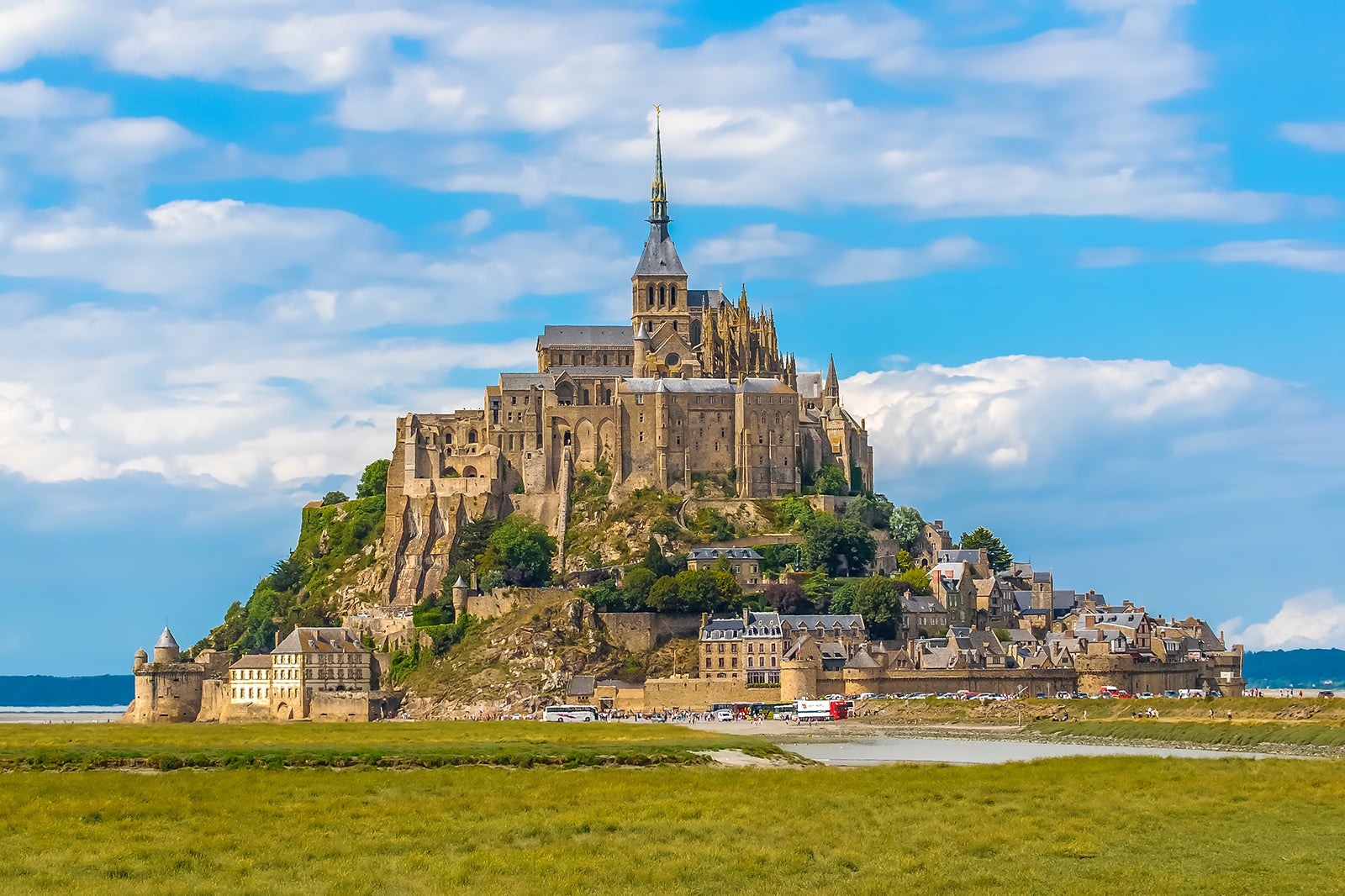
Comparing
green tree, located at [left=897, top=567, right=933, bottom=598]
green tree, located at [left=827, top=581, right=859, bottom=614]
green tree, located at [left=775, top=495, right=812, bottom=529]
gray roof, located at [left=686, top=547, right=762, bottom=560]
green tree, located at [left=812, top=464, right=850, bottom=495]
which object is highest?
green tree, located at [left=812, top=464, right=850, bottom=495]

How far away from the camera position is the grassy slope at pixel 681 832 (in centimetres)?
3300

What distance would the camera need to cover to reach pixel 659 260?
149 metres

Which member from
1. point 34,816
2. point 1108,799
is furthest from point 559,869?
point 1108,799

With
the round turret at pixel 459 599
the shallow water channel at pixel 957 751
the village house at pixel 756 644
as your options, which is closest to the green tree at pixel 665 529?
the village house at pixel 756 644

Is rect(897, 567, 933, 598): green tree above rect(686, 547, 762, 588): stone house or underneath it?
underneath

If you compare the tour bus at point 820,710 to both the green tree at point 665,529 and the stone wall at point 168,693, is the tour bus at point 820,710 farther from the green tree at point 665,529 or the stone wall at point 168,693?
the stone wall at point 168,693

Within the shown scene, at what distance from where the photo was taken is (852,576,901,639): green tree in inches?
4577

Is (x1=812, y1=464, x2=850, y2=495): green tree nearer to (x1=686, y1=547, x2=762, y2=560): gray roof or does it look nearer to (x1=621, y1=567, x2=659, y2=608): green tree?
(x1=686, y1=547, x2=762, y2=560): gray roof

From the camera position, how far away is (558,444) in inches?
5266

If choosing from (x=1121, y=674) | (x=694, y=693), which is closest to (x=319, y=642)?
(x=694, y=693)

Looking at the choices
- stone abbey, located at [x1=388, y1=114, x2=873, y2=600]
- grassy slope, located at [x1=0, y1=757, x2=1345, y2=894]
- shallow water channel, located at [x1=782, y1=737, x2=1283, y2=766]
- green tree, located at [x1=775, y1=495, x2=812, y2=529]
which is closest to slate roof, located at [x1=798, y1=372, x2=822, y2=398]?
stone abbey, located at [x1=388, y1=114, x2=873, y2=600]

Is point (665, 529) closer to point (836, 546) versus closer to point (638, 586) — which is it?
point (638, 586)

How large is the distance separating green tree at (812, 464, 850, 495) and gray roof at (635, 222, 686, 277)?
23.7m

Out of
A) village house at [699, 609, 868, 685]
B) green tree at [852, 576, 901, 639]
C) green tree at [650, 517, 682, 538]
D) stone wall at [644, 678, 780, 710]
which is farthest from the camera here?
green tree at [650, 517, 682, 538]
